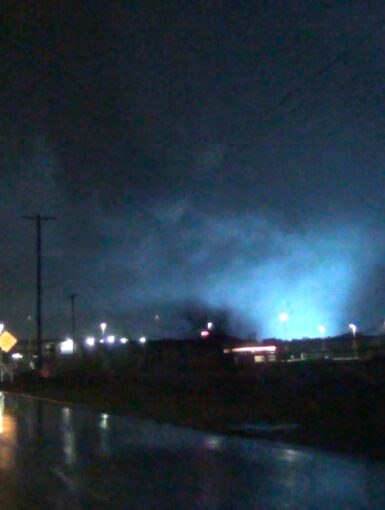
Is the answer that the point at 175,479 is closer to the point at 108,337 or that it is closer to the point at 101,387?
the point at 101,387

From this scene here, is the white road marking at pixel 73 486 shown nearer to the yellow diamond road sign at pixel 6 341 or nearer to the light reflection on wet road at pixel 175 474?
the light reflection on wet road at pixel 175 474

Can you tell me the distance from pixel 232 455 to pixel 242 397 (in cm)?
1537

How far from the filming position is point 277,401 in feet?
101

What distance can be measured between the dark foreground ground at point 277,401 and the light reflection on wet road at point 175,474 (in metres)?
1.53

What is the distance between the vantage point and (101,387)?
52.2 meters

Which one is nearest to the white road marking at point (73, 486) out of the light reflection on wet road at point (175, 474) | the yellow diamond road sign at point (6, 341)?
the light reflection on wet road at point (175, 474)

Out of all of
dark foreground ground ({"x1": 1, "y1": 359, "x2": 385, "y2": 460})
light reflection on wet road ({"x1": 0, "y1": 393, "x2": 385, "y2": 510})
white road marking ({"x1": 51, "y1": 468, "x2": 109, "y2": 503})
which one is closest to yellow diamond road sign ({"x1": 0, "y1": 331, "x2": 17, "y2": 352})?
dark foreground ground ({"x1": 1, "y1": 359, "x2": 385, "y2": 460})

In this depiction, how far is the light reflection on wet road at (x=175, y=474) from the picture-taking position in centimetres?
1302

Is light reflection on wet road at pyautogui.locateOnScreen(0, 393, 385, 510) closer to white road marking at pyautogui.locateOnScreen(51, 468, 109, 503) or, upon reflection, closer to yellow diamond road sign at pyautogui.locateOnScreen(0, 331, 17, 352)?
white road marking at pyautogui.locateOnScreen(51, 468, 109, 503)

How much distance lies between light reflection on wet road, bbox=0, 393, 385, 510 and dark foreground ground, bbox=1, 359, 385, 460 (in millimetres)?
1528

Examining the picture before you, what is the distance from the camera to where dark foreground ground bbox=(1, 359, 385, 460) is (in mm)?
22109

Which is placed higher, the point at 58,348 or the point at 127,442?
the point at 58,348

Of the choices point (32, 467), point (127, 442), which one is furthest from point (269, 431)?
point (32, 467)

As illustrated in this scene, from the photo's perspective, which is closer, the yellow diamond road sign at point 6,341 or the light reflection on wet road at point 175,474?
the light reflection on wet road at point 175,474
